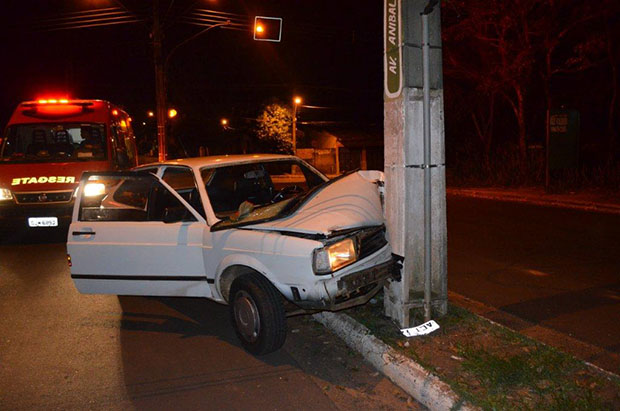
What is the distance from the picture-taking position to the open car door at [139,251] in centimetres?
588

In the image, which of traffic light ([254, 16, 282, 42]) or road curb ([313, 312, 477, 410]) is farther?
traffic light ([254, 16, 282, 42])

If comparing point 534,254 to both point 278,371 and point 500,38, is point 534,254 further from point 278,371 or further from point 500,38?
point 500,38

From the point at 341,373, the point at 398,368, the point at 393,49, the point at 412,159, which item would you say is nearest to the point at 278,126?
the point at 393,49

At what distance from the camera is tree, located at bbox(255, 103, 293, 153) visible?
44.2m

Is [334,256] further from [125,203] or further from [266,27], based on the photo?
[266,27]

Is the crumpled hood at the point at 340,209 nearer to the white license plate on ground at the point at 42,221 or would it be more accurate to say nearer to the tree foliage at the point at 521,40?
the white license plate on ground at the point at 42,221

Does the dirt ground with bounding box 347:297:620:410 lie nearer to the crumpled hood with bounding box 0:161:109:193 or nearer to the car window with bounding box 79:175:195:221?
the car window with bounding box 79:175:195:221

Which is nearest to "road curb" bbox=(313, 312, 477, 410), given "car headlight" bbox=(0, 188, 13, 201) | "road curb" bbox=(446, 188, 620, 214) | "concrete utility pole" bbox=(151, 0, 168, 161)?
"car headlight" bbox=(0, 188, 13, 201)

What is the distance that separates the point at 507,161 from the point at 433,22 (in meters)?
18.5

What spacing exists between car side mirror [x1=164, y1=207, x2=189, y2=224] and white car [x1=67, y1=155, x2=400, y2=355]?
0.03 feet

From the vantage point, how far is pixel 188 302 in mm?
7234

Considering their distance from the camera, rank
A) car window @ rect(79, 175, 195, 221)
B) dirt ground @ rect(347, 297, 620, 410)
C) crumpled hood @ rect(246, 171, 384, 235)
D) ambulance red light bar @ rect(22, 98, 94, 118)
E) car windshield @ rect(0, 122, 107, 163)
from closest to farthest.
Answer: dirt ground @ rect(347, 297, 620, 410), crumpled hood @ rect(246, 171, 384, 235), car window @ rect(79, 175, 195, 221), car windshield @ rect(0, 122, 107, 163), ambulance red light bar @ rect(22, 98, 94, 118)

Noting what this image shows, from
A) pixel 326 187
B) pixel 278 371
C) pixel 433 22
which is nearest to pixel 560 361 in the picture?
pixel 278 371

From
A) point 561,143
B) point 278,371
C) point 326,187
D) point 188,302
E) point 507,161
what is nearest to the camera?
point 278,371
